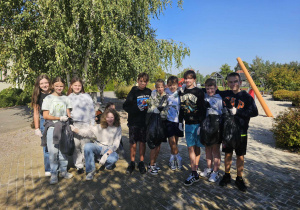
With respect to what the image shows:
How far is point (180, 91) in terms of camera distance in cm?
378

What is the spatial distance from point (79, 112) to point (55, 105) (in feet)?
1.53

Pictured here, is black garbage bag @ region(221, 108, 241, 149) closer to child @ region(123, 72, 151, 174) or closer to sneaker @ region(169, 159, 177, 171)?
sneaker @ region(169, 159, 177, 171)

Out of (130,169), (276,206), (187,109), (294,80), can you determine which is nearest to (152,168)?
(130,169)

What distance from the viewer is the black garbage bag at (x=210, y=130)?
3307 mm

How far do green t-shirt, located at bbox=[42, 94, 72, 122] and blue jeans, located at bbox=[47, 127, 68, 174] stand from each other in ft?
1.06

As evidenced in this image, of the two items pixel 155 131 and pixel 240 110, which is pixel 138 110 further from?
pixel 240 110

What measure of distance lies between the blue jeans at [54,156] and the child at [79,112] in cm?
30

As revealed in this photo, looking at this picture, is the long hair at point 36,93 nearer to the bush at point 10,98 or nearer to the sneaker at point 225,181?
the sneaker at point 225,181

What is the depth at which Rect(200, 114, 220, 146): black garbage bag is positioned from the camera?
10.8 feet

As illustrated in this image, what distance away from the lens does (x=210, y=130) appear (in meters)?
3.31

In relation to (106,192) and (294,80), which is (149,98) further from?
(294,80)

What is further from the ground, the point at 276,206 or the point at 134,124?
the point at 134,124

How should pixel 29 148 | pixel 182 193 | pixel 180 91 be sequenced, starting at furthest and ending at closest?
pixel 29 148 < pixel 180 91 < pixel 182 193

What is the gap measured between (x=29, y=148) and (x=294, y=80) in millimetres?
28434
